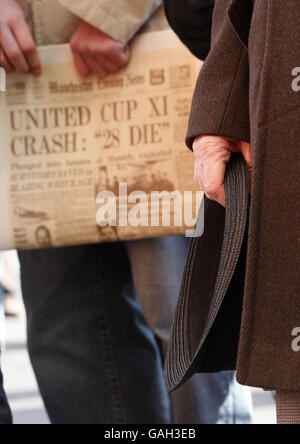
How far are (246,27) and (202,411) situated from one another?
1065 millimetres

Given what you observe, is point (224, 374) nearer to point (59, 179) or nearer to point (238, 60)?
point (59, 179)

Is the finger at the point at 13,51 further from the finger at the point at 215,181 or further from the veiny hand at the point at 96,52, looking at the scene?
the finger at the point at 215,181

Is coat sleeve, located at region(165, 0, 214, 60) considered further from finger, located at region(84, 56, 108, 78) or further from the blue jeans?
the blue jeans

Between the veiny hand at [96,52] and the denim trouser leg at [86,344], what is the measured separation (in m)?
0.48

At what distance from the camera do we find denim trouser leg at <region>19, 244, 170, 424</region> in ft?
7.63

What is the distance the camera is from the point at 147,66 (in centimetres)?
207

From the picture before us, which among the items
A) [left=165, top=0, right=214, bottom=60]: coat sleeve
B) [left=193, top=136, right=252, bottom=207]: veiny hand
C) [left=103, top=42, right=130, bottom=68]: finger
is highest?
[left=165, top=0, right=214, bottom=60]: coat sleeve

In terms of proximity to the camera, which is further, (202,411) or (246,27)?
(202,411)

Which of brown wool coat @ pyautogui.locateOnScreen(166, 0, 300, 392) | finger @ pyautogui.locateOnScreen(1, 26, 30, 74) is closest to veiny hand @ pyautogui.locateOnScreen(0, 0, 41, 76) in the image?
finger @ pyautogui.locateOnScreen(1, 26, 30, 74)

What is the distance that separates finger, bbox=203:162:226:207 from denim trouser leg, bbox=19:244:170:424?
0.89m

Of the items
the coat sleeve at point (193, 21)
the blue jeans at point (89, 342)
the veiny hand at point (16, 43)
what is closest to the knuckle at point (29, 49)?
the veiny hand at point (16, 43)

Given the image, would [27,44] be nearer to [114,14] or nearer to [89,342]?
[114,14]
